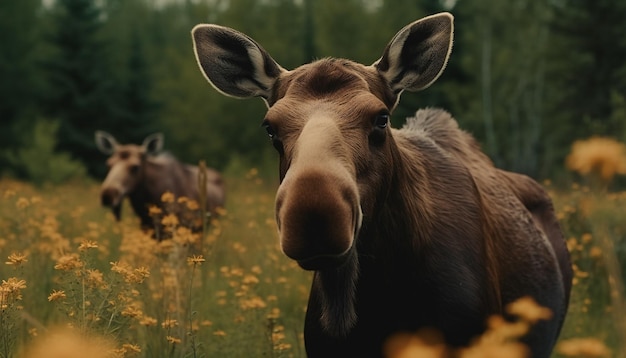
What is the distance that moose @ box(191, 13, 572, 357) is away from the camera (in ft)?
8.21

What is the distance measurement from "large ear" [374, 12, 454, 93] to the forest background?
56.7ft

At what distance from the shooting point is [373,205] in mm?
3057

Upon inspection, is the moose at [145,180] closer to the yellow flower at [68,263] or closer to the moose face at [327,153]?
the yellow flower at [68,263]

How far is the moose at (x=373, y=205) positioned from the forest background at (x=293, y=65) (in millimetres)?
17103

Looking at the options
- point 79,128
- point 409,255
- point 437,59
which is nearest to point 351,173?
point 409,255

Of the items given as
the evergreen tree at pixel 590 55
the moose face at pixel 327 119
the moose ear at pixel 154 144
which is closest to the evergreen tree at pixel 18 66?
the evergreen tree at pixel 590 55

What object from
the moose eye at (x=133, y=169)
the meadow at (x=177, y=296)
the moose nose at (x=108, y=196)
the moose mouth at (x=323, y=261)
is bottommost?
the moose nose at (x=108, y=196)

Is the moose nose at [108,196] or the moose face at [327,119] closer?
the moose face at [327,119]

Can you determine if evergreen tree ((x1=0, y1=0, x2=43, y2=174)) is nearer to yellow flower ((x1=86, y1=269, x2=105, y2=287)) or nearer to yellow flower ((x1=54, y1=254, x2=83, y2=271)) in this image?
yellow flower ((x1=86, y1=269, x2=105, y2=287))

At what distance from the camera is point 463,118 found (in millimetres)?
30438

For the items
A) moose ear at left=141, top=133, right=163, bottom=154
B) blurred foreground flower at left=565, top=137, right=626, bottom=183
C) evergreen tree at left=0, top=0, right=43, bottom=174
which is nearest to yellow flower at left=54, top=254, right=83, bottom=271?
blurred foreground flower at left=565, top=137, right=626, bottom=183

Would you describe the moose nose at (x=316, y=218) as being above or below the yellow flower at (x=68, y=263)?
above

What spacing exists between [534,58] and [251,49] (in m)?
27.5

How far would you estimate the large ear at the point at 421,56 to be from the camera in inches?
138
